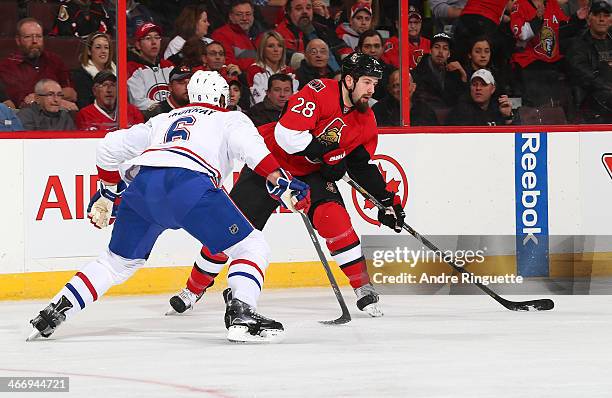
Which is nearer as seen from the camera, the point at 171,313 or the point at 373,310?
the point at 373,310

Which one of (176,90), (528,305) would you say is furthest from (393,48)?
(528,305)

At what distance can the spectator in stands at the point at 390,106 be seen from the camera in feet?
23.4

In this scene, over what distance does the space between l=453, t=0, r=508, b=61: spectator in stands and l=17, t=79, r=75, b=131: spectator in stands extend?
2.20m

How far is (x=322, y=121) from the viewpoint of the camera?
5.78 m

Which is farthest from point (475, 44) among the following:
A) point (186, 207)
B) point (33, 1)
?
point (186, 207)

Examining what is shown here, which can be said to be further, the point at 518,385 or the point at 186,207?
the point at 186,207

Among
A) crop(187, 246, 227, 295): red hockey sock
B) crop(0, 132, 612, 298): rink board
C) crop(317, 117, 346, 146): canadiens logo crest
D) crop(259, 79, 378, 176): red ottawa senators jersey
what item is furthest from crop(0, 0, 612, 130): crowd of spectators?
crop(317, 117, 346, 146): canadiens logo crest

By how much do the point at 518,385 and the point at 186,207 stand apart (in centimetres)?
147

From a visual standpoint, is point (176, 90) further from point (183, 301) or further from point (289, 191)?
point (289, 191)

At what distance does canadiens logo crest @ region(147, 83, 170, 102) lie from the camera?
22.6 ft

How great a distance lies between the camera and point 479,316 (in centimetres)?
585

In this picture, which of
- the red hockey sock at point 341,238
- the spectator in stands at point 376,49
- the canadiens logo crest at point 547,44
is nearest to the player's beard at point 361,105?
the red hockey sock at point 341,238

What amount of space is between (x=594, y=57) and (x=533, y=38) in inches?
14.1

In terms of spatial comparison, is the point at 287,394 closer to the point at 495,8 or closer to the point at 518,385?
the point at 518,385
